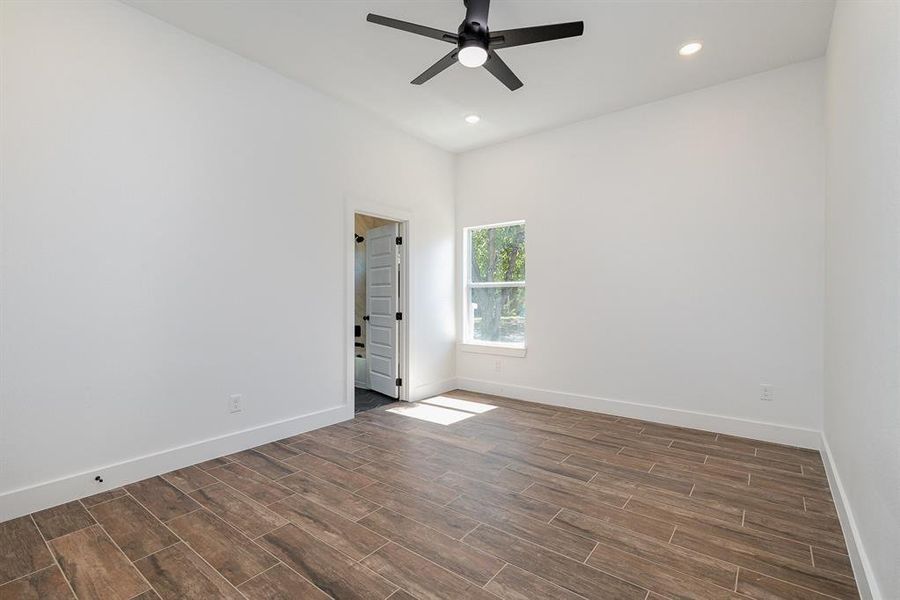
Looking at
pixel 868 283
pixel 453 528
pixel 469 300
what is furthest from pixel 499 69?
pixel 469 300

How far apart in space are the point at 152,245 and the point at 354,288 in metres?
2.03

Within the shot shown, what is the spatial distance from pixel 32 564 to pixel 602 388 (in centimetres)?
439

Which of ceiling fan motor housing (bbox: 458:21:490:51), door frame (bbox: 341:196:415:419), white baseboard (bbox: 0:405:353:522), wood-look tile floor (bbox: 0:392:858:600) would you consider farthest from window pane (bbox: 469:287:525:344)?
ceiling fan motor housing (bbox: 458:21:490:51)

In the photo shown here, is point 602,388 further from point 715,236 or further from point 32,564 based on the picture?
point 32,564

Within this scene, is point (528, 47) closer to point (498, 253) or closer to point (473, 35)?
point (473, 35)

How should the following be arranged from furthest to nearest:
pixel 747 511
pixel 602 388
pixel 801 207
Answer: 1. pixel 602 388
2. pixel 801 207
3. pixel 747 511

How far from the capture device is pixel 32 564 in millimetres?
1913

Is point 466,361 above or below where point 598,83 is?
below

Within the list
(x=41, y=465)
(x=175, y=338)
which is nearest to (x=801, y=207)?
(x=175, y=338)

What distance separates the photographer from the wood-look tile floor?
1.78 meters

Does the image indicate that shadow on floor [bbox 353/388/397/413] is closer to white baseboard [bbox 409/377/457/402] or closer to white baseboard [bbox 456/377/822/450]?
white baseboard [bbox 409/377/457/402]

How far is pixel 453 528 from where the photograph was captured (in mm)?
2211

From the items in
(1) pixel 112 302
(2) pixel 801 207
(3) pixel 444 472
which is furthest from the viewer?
(2) pixel 801 207

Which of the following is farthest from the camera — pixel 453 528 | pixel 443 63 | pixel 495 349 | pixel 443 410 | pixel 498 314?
pixel 498 314
